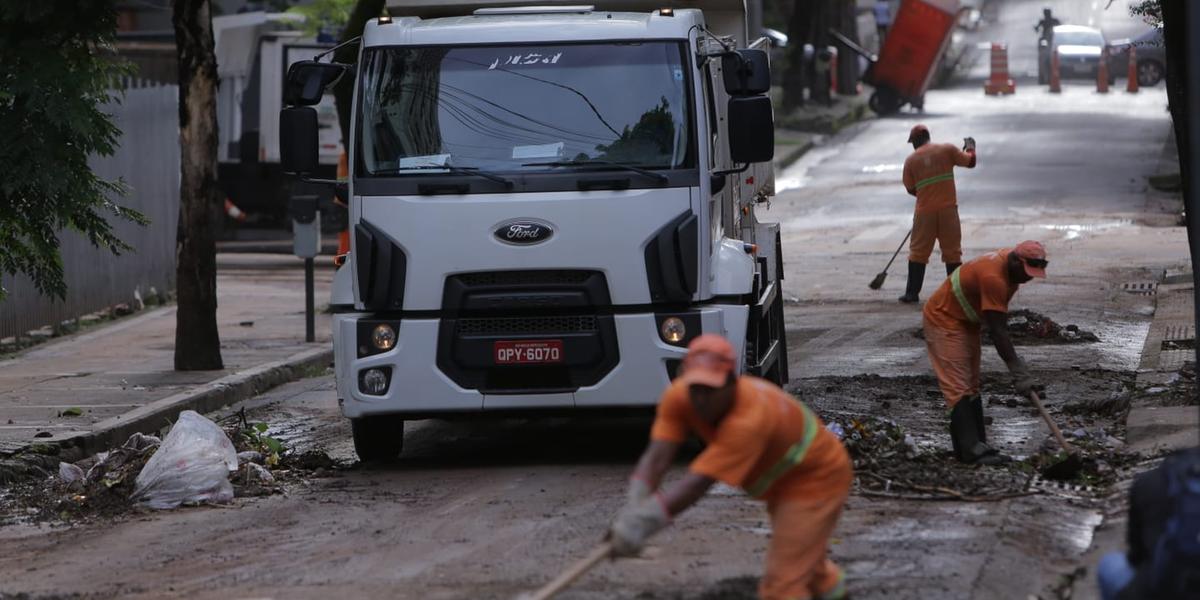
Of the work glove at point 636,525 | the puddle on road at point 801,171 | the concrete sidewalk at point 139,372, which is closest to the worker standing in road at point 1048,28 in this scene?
the puddle on road at point 801,171

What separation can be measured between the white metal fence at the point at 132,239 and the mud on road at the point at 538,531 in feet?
24.0

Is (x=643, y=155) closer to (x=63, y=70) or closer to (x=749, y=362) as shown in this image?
(x=749, y=362)

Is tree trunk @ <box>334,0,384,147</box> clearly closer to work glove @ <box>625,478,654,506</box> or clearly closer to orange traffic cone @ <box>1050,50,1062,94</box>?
work glove @ <box>625,478,654,506</box>

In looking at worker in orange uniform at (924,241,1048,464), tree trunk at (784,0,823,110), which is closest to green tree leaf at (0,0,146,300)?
worker in orange uniform at (924,241,1048,464)

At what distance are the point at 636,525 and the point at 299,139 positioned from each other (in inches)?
214

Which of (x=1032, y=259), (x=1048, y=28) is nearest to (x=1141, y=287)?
(x=1032, y=259)

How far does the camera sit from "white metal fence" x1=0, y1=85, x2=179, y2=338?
60.6ft

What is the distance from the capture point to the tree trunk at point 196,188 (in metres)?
15.0

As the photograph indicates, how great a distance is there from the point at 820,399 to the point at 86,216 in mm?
4984

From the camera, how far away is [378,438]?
11.4 metres

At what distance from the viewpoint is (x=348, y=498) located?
1023 centimetres

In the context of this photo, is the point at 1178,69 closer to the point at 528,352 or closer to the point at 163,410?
the point at 528,352

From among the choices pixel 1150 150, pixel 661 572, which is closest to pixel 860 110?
pixel 1150 150

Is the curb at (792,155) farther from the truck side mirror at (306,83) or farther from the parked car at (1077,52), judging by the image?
the truck side mirror at (306,83)
